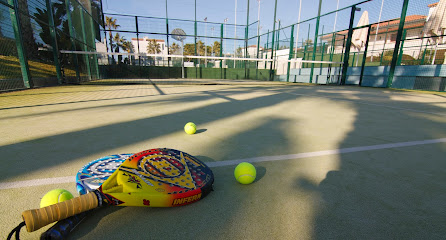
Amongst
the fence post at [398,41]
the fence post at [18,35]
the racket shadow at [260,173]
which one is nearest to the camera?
the racket shadow at [260,173]

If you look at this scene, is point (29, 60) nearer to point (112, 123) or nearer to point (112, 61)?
point (112, 123)

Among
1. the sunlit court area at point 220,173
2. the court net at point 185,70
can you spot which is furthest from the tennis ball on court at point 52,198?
the court net at point 185,70

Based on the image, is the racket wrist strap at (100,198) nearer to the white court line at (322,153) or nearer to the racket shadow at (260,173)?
the white court line at (322,153)

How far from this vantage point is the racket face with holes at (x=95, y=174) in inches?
60.5

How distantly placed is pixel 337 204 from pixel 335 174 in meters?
0.52

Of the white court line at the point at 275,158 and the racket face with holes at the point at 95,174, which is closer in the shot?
the racket face with holes at the point at 95,174

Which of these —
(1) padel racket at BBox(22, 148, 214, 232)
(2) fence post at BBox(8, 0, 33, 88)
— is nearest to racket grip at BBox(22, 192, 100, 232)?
(1) padel racket at BBox(22, 148, 214, 232)

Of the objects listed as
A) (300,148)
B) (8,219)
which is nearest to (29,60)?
(8,219)

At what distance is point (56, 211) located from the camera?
1188mm

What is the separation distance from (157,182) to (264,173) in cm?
101

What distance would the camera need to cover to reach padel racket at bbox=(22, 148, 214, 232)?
1208 millimetres

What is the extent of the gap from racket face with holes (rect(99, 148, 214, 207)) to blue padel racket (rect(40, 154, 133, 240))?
19 cm

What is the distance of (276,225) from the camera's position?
135cm

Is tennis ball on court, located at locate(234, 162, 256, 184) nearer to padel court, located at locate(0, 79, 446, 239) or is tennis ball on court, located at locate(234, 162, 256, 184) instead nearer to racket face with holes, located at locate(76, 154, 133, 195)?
padel court, located at locate(0, 79, 446, 239)
